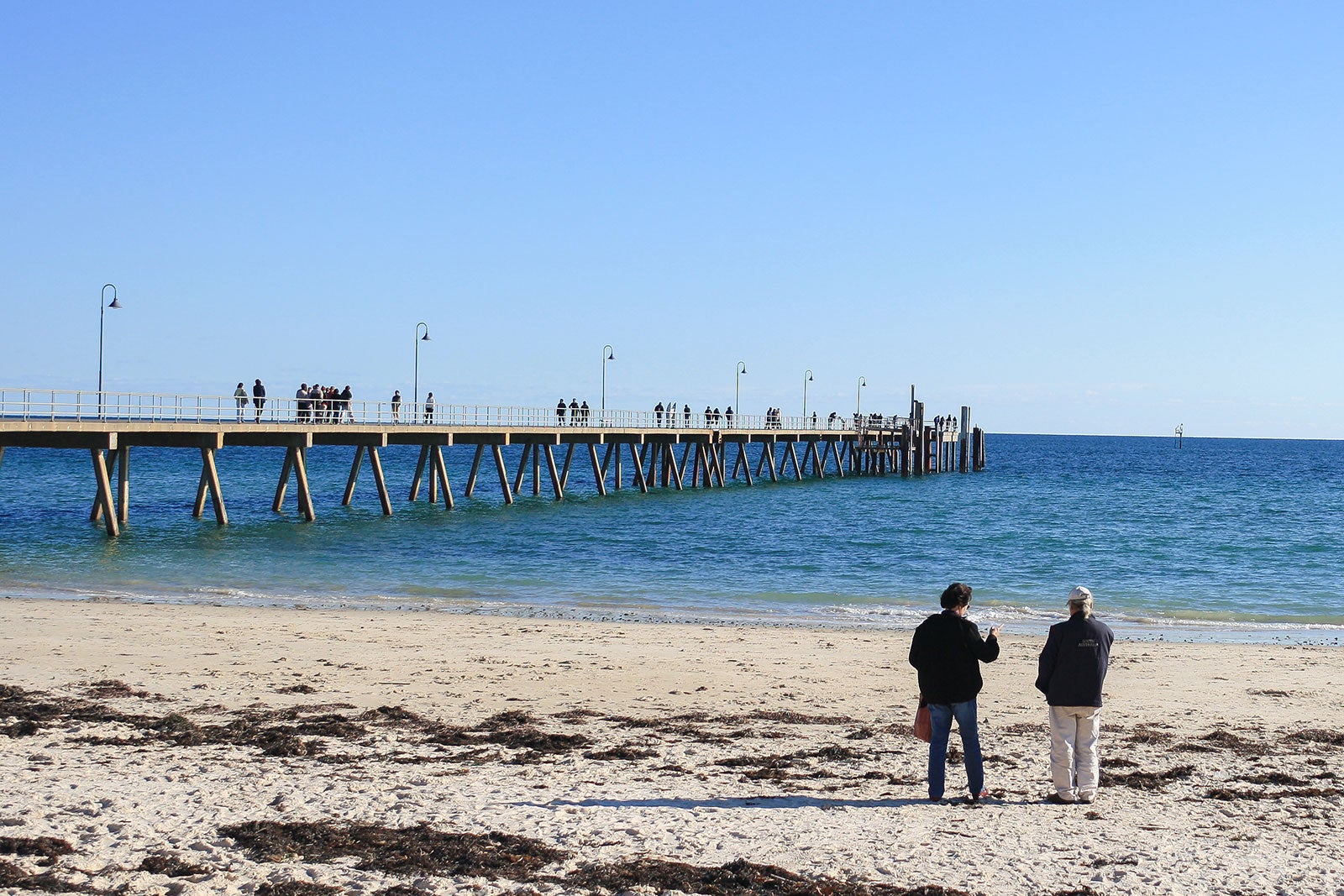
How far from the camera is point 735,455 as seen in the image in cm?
13762

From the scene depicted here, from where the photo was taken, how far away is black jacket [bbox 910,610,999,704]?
7355mm

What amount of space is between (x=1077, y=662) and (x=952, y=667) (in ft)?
2.56

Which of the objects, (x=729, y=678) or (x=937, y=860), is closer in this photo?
(x=937, y=860)

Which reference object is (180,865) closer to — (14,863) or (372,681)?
(14,863)

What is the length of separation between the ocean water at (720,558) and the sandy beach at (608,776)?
6.10 m

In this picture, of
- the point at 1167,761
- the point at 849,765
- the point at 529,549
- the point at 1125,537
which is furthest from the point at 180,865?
the point at 1125,537

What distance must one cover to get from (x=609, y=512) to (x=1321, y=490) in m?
49.6

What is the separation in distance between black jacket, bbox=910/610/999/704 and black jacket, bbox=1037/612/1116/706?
1.41 ft

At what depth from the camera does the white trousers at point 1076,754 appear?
7.76m

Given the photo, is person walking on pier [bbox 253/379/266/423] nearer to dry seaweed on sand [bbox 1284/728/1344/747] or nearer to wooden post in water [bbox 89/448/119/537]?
wooden post in water [bbox 89/448/119/537]

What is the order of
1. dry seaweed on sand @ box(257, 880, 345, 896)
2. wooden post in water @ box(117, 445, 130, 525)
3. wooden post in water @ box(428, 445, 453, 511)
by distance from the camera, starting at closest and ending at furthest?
dry seaweed on sand @ box(257, 880, 345, 896), wooden post in water @ box(117, 445, 130, 525), wooden post in water @ box(428, 445, 453, 511)

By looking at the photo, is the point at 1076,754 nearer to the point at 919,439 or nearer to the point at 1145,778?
the point at 1145,778

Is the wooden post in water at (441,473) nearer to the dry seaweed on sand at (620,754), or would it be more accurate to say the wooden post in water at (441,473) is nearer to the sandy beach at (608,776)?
the sandy beach at (608,776)

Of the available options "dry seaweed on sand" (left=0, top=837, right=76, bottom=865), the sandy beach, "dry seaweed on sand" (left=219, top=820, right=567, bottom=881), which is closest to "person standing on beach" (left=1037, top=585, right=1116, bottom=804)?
the sandy beach
